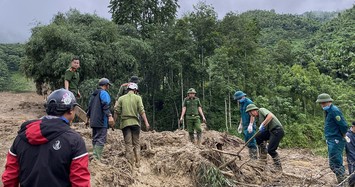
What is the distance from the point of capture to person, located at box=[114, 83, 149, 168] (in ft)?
19.6

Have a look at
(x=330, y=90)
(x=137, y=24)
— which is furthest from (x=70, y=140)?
(x=137, y=24)

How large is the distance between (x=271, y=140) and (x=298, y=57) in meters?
27.1

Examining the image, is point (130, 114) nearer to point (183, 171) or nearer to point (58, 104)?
point (183, 171)

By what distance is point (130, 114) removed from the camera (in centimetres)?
593

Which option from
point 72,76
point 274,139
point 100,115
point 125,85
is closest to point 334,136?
point 274,139

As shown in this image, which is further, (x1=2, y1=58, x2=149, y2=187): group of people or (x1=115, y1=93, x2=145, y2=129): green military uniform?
(x1=115, y1=93, x2=145, y2=129): green military uniform

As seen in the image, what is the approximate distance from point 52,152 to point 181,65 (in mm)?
20737

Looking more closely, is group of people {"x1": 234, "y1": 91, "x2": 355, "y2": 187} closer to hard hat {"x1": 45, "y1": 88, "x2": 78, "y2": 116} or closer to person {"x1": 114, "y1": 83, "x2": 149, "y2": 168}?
person {"x1": 114, "y1": 83, "x2": 149, "y2": 168}

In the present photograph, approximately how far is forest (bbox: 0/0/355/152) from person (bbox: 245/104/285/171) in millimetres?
10170

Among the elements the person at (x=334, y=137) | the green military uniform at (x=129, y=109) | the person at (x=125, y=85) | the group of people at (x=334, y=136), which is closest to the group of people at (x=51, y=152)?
the green military uniform at (x=129, y=109)

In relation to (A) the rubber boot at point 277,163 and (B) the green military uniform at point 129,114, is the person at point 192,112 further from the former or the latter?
(B) the green military uniform at point 129,114

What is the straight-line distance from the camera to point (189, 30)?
74.0 ft

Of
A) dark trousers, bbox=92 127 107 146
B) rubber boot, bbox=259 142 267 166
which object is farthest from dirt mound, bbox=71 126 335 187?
rubber boot, bbox=259 142 267 166

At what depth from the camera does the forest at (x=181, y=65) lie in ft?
60.7
